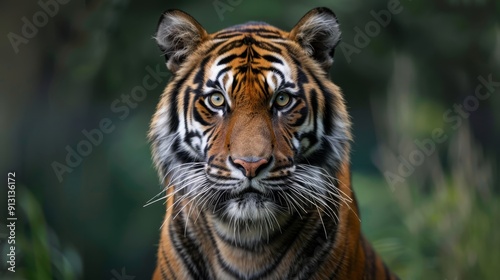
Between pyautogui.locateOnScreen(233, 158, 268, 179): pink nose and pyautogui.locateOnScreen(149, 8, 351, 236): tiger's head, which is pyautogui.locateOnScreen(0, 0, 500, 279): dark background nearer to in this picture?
pyautogui.locateOnScreen(149, 8, 351, 236): tiger's head

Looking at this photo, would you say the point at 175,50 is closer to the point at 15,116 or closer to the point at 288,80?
the point at 288,80

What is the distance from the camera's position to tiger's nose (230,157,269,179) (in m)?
2.22

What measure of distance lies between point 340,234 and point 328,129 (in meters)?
0.35

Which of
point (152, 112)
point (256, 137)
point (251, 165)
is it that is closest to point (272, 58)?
point (256, 137)

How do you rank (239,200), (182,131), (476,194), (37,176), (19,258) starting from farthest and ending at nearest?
1. (37,176)
2. (476,194)
3. (19,258)
4. (182,131)
5. (239,200)

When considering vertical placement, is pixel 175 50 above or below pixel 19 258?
above

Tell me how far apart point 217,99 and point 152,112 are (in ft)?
7.74

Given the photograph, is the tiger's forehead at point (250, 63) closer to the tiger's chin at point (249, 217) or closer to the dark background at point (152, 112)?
the tiger's chin at point (249, 217)

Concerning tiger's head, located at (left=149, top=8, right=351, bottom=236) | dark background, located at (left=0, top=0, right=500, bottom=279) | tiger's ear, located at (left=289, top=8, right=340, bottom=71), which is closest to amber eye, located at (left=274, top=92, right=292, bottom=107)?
tiger's head, located at (left=149, top=8, right=351, bottom=236)

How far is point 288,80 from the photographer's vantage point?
246cm

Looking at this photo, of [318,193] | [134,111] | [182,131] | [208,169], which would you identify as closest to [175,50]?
[182,131]

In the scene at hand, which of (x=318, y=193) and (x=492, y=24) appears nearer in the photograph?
(x=318, y=193)

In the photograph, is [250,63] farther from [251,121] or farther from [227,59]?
[251,121]

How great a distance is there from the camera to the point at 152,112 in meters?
4.75
